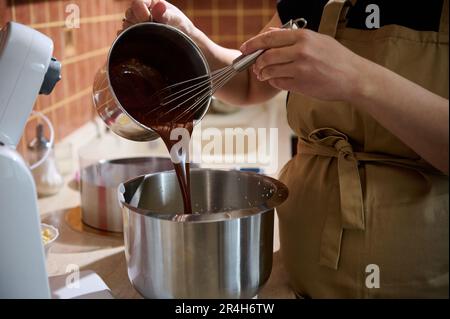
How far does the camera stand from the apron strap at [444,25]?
2.09 feet

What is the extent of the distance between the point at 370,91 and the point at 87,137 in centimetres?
113

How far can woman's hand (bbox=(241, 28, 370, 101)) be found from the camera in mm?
603

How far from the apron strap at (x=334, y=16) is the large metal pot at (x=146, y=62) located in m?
0.16

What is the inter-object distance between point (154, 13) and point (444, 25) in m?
0.36

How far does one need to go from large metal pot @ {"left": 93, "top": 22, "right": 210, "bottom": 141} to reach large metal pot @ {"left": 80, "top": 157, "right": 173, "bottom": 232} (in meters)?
0.26

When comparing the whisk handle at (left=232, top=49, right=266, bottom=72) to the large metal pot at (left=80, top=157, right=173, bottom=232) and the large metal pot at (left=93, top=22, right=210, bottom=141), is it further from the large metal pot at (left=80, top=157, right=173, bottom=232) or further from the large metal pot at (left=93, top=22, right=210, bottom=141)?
the large metal pot at (left=80, top=157, right=173, bottom=232)

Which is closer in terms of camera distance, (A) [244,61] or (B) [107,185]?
(A) [244,61]

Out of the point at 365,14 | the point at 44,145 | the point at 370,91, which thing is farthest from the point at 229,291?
the point at 44,145

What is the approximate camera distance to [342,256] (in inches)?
27.1

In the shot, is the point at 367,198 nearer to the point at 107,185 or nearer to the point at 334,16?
the point at 334,16

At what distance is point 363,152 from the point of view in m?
0.70

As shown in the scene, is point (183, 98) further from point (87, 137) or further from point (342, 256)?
point (87, 137)

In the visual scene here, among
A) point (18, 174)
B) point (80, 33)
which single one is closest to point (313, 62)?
point (18, 174)

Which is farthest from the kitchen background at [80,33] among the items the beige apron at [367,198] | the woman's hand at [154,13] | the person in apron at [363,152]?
the beige apron at [367,198]
